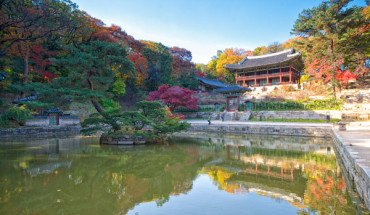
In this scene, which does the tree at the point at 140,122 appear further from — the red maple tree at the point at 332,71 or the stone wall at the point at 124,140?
the red maple tree at the point at 332,71

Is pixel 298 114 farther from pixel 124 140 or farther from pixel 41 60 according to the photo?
pixel 41 60

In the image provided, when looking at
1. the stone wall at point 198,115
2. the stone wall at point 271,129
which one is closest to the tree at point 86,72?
the stone wall at point 271,129

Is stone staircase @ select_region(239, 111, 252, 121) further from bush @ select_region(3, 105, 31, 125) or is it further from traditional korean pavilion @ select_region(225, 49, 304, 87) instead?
bush @ select_region(3, 105, 31, 125)

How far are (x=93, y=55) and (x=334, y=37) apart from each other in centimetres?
2106

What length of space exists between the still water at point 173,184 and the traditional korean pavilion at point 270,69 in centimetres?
2603

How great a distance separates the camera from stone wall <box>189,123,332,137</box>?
14.7m

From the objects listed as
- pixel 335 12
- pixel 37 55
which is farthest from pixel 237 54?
pixel 37 55

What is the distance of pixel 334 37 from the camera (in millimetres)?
19719

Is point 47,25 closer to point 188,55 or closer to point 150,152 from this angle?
point 150,152

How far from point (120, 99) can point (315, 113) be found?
87.7 feet

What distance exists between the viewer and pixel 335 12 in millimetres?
20188

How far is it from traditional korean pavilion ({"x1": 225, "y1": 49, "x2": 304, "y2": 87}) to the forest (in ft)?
17.0

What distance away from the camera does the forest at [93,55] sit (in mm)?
12008

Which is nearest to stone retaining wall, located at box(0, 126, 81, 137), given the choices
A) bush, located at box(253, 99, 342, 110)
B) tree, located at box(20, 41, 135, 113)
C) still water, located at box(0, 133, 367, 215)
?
tree, located at box(20, 41, 135, 113)
